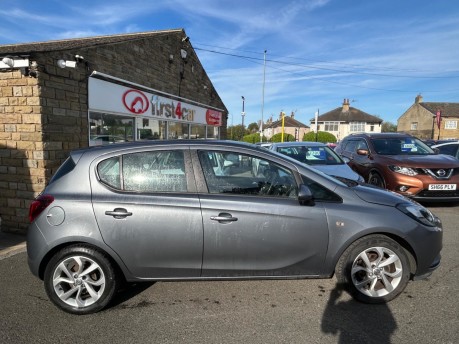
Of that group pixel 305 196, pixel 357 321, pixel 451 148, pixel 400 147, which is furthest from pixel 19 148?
pixel 451 148

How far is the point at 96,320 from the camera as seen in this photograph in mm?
2750

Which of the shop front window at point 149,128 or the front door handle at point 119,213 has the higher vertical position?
the shop front window at point 149,128

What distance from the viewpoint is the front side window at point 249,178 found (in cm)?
294

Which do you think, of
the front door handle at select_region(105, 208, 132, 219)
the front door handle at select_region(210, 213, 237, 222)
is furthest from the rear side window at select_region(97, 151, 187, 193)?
the front door handle at select_region(210, 213, 237, 222)

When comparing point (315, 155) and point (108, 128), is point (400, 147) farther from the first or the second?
point (108, 128)

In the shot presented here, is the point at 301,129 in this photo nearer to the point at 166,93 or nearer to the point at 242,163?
the point at 166,93

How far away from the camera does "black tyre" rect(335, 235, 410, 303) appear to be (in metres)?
2.89

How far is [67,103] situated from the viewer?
5480 millimetres

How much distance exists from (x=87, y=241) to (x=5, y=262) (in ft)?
6.97

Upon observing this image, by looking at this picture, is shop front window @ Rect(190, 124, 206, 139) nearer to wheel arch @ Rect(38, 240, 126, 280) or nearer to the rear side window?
the rear side window

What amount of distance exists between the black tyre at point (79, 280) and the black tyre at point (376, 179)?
19.1 feet

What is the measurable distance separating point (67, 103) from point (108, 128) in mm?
1590

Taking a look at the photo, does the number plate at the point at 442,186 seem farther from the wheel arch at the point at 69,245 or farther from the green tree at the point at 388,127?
the green tree at the point at 388,127

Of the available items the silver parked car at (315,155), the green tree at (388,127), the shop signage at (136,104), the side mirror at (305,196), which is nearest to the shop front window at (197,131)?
the shop signage at (136,104)
